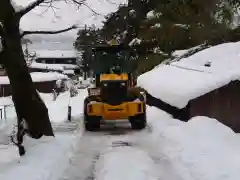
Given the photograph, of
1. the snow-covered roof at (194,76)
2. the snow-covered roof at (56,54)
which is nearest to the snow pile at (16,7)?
the snow-covered roof at (194,76)

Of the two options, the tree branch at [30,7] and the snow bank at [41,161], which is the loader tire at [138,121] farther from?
the tree branch at [30,7]

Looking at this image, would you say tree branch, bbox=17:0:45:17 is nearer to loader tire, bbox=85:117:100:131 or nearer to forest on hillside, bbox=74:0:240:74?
loader tire, bbox=85:117:100:131

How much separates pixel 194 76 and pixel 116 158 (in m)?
8.91

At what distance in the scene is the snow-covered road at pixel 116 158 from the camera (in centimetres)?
1011

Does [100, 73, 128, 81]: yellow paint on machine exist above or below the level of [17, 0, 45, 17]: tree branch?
below

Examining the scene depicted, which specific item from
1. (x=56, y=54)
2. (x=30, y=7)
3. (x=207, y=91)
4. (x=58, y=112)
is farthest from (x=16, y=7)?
(x=56, y=54)

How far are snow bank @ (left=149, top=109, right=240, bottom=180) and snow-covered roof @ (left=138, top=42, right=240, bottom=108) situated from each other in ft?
7.43

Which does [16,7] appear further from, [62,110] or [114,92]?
[62,110]

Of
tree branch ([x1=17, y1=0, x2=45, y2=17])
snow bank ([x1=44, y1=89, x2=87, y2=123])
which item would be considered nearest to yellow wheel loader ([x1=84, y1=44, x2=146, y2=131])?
snow bank ([x1=44, y1=89, x2=87, y2=123])

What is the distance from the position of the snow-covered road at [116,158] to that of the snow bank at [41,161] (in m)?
0.23

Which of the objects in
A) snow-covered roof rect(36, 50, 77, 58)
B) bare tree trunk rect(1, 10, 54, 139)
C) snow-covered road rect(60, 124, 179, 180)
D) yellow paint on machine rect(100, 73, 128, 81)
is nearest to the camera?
snow-covered road rect(60, 124, 179, 180)

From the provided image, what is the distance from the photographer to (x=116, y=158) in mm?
11789

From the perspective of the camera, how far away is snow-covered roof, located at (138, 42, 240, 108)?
17500mm

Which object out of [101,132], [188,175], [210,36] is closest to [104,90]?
[101,132]
